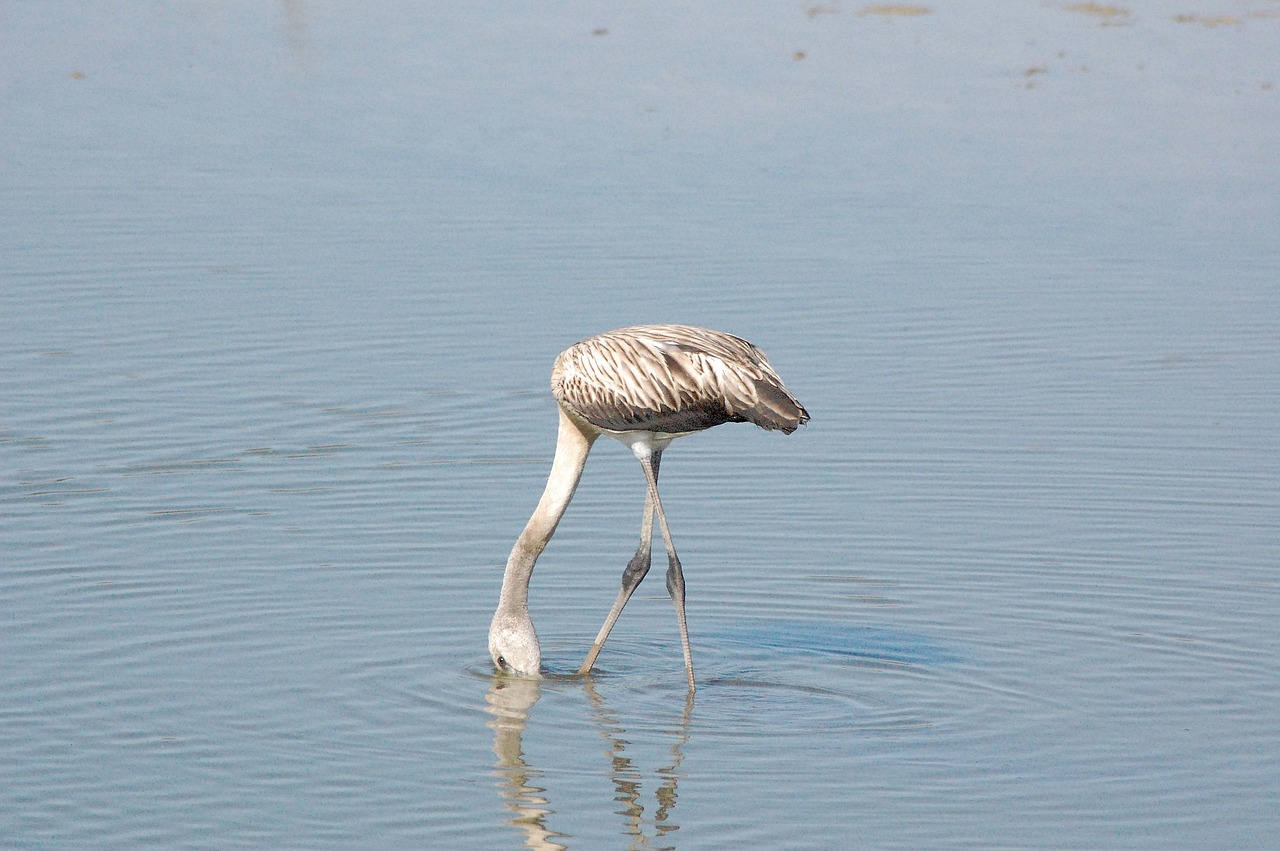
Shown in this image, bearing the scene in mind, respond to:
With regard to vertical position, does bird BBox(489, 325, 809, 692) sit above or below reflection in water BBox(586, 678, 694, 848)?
above

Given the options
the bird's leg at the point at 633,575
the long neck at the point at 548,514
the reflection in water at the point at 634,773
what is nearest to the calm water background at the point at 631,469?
the reflection in water at the point at 634,773

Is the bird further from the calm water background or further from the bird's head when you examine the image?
the calm water background

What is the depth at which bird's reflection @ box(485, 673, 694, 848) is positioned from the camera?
23.0 feet

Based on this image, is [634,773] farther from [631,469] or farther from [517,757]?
[631,469]

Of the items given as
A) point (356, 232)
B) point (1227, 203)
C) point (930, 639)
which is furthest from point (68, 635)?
point (1227, 203)

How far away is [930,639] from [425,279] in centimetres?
666

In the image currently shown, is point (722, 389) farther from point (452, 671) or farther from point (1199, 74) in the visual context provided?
point (1199, 74)

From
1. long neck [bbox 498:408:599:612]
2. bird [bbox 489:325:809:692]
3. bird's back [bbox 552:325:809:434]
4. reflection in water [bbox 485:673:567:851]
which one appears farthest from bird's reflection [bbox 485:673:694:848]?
bird's back [bbox 552:325:809:434]

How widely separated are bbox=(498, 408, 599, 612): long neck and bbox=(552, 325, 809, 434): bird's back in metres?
0.27

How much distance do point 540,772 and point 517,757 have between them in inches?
5.9

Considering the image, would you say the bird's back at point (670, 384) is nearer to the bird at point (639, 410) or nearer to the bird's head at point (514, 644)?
the bird at point (639, 410)

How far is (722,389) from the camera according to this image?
792 centimetres

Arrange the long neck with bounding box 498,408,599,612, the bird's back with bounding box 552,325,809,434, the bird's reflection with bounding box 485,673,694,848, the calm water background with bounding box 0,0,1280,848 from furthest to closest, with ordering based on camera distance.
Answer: the long neck with bounding box 498,408,599,612 → the bird's back with bounding box 552,325,809,434 → the calm water background with bounding box 0,0,1280,848 → the bird's reflection with bounding box 485,673,694,848

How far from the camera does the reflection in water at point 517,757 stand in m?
7.02
